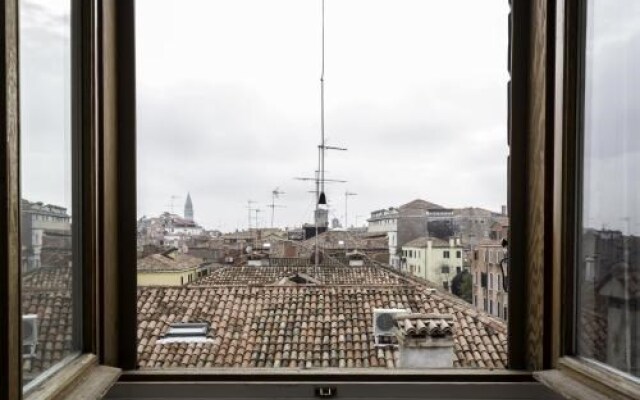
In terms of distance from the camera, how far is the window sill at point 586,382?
1.19 meters

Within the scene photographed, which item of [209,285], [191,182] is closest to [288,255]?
[209,285]

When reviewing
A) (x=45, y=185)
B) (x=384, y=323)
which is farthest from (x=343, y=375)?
(x=45, y=185)

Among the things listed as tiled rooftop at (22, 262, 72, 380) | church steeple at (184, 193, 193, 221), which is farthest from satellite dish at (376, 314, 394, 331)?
tiled rooftop at (22, 262, 72, 380)

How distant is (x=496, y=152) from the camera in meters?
1.75

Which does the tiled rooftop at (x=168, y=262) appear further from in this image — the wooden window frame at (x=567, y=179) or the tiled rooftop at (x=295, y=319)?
the wooden window frame at (x=567, y=179)

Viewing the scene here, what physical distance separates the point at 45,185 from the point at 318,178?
2.62 feet

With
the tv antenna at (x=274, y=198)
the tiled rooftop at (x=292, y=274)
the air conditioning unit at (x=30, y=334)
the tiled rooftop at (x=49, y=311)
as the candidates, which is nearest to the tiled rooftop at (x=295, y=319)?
the tiled rooftop at (x=292, y=274)

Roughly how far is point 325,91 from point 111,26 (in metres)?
0.65

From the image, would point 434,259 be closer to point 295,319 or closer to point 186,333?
point 295,319

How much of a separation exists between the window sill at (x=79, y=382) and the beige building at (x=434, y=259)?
91 centimetres

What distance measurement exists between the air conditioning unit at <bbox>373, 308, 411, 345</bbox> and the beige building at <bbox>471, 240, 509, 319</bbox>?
22 cm

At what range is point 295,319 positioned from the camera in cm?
181

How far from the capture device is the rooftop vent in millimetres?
1756

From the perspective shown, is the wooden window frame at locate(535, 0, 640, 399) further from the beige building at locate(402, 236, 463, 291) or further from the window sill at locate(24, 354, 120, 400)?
the window sill at locate(24, 354, 120, 400)
